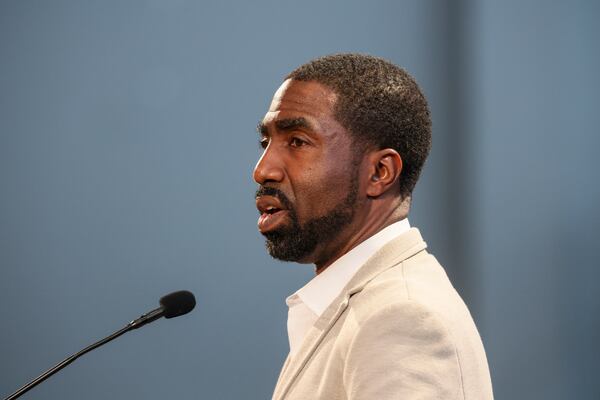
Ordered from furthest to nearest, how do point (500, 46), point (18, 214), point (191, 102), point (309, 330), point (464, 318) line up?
point (500, 46) < point (191, 102) < point (18, 214) < point (309, 330) < point (464, 318)

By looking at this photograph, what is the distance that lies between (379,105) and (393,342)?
398 mm

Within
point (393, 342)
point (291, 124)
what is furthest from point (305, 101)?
point (393, 342)

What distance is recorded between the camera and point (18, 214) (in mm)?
2053

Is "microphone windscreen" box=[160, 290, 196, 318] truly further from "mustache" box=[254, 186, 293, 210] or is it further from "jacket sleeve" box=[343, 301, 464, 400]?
"jacket sleeve" box=[343, 301, 464, 400]

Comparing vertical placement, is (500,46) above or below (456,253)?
above

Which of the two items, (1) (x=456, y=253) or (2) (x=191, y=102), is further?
A: (1) (x=456, y=253)

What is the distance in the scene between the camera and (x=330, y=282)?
1068 millimetres

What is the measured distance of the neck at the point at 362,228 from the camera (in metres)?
1.08

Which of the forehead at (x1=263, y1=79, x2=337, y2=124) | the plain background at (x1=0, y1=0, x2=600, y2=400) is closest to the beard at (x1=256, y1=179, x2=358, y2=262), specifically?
the forehead at (x1=263, y1=79, x2=337, y2=124)

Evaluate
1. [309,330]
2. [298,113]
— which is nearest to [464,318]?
[309,330]

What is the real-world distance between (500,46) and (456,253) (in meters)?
0.66

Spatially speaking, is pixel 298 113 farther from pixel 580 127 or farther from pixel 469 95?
pixel 580 127

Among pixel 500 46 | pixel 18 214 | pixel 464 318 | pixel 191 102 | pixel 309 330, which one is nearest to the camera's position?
pixel 464 318

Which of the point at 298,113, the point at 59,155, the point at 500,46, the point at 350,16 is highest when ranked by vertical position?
the point at 350,16
